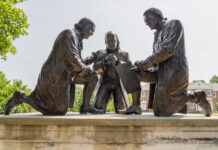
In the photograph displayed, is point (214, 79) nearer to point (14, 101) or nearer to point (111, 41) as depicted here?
point (111, 41)

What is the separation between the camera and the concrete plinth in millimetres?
2553

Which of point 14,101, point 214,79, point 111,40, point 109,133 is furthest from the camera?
point 214,79

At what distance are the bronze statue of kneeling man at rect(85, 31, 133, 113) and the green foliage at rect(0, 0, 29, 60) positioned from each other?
734 cm

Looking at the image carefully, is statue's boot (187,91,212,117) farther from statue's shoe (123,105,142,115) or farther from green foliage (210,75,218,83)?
green foliage (210,75,218,83)

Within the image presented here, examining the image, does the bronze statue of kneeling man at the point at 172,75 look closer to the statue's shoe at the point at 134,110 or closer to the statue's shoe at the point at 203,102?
the statue's shoe at the point at 203,102

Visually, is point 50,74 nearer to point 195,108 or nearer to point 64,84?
point 64,84

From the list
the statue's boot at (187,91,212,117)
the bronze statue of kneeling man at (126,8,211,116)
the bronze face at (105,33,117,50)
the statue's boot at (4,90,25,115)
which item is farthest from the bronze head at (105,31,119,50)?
the statue's boot at (4,90,25,115)

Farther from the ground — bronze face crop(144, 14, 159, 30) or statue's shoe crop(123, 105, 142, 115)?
bronze face crop(144, 14, 159, 30)

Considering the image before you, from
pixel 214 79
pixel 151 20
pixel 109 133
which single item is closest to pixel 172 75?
pixel 151 20

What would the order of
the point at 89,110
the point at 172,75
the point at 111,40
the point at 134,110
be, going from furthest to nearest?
1. the point at 111,40
2. the point at 89,110
3. the point at 134,110
4. the point at 172,75

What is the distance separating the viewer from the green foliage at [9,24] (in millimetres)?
9562

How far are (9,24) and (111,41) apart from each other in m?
7.99

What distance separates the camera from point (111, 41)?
4.29 metres

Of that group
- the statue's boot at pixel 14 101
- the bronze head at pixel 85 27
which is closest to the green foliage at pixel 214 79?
the bronze head at pixel 85 27
